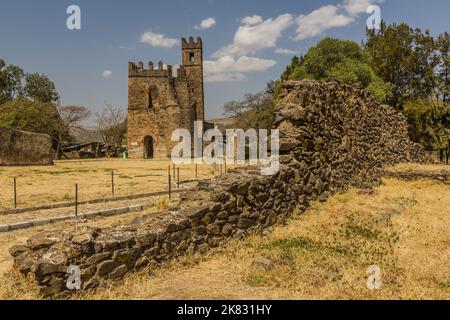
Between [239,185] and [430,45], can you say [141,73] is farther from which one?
[239,185]

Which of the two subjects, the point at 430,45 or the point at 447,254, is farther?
the point at 430,45

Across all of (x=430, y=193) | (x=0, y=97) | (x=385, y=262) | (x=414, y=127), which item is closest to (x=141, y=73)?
(x=0, y=97)

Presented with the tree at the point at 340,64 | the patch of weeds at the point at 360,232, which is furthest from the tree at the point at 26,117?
the patch of weeds at the point at 360,232

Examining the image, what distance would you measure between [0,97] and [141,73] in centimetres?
2054

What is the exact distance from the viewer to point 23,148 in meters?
27.0

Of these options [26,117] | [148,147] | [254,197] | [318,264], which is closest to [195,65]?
[148,147]

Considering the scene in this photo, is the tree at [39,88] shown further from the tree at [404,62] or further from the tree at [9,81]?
the tree at [404,62]

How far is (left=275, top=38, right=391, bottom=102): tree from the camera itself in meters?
30.8

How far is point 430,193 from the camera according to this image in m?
11.8

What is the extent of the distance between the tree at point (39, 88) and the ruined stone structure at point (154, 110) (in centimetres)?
1737

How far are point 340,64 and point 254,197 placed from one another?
26.5 meters

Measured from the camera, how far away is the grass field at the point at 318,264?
5055 millimetres

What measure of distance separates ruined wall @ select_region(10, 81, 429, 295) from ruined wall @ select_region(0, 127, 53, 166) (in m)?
22.1
